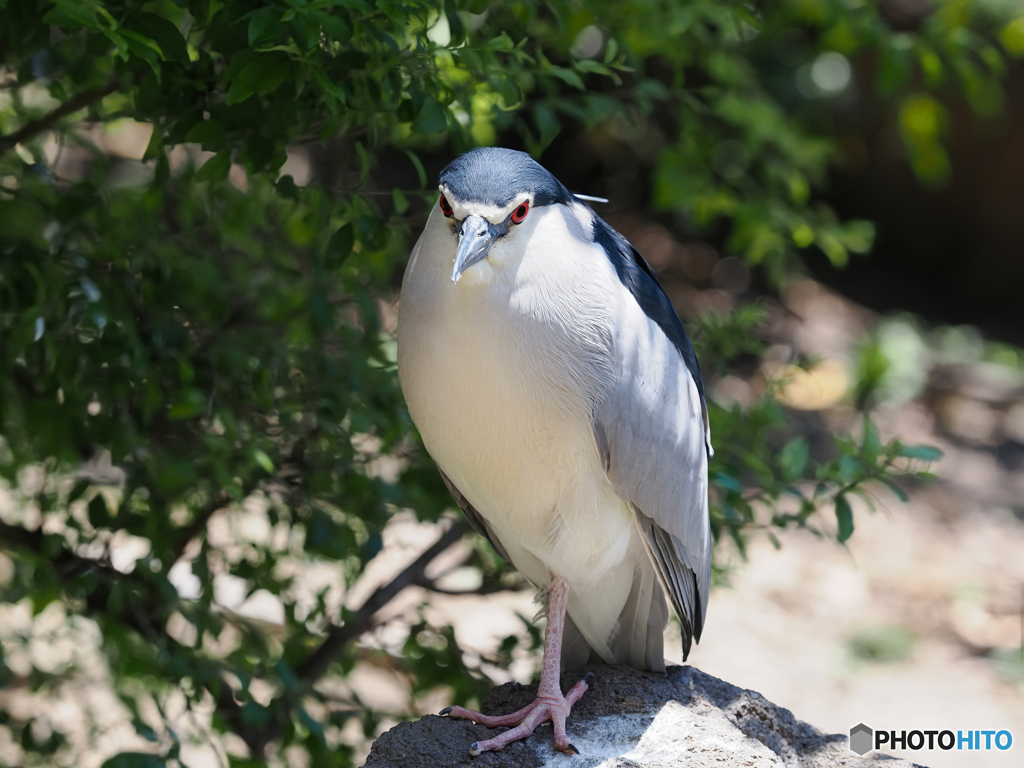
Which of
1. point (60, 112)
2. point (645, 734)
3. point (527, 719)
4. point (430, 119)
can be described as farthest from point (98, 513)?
point (645, 734)

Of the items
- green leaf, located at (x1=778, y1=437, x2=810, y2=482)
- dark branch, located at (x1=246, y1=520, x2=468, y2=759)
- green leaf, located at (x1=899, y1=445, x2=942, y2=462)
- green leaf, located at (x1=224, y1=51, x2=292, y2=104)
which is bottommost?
dark branch, located at (x1=246, y1=520, x2=468, y2=759)

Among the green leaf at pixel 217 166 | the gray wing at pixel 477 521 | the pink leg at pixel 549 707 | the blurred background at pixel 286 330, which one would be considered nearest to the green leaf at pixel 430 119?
the blurred background at pixel 286 330

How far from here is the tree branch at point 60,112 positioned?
2.67 metres

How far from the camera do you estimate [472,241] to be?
6.33ft

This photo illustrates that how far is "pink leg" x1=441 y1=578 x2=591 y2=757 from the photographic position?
234cm

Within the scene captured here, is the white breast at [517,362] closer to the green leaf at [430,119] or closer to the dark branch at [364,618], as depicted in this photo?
the green leaf at [430,119]

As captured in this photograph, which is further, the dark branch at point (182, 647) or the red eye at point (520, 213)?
the dark branch at point (182, 647)

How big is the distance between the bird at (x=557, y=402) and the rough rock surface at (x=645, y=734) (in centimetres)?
5

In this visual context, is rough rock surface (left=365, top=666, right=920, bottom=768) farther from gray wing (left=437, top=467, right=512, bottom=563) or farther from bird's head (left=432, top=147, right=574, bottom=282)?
bird's head (left=432, top=147, right=574, bottom=282)

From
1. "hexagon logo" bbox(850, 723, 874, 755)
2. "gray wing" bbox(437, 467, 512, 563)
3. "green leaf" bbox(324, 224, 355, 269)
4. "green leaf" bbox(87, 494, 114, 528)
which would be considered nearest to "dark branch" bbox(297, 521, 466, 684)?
"gray wing" bbox(437, 467, 512, 563)

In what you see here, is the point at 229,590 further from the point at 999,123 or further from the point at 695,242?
the point at 999,123

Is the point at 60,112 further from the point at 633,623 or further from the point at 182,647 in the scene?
the point at 633,623

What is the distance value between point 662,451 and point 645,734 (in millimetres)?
691

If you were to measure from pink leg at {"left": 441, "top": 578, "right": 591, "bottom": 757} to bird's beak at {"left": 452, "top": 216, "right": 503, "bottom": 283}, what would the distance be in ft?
3.34
